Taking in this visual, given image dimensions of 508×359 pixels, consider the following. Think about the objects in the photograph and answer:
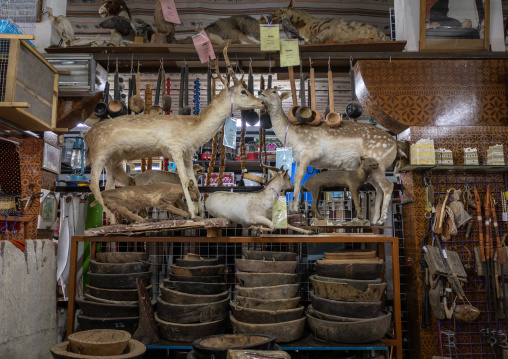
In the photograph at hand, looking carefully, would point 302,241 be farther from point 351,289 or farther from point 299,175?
point 299,175

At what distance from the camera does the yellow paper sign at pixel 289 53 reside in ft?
11.8

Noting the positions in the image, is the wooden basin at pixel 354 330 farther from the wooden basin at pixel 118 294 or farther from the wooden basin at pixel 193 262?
the wooden basin at pixel 118 294

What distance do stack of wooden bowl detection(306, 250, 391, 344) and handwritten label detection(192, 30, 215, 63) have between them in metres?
1.94

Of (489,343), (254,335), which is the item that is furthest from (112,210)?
(489,343)

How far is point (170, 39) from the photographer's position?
3975 millimetres

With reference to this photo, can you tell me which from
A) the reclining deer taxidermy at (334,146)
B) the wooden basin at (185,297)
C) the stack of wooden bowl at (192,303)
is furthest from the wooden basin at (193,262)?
the reclining deer taxidermy at (334,146)

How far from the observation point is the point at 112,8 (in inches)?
160

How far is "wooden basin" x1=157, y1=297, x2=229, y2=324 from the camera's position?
2885 mm

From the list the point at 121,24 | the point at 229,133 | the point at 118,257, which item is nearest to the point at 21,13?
the point at 121,24

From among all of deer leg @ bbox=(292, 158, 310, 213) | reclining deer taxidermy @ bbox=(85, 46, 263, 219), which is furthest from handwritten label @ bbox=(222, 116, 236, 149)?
deer leg @ bbox=(292, 158, 310, 213)

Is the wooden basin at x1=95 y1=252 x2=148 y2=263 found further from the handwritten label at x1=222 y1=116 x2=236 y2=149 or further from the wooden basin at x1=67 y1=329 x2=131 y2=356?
the handwritten label at x1=222 y1=116 x2=236 y2=149

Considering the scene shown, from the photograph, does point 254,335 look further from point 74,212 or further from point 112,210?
point 74,212

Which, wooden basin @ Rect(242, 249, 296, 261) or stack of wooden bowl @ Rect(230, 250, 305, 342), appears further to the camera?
wooden basin @ Rect(242, 249, 296, 261)

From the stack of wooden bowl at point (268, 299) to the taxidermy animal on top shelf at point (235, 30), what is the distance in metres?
2.16
